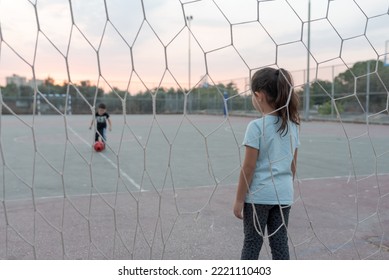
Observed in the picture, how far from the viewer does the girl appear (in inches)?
81.4

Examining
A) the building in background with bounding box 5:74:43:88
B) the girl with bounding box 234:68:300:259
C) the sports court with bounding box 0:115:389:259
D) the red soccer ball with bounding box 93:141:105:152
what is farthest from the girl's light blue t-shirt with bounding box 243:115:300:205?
the red soccer ball with bounding box 93:141:105:152

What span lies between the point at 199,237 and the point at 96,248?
843mm

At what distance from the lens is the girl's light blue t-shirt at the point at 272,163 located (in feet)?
6.78

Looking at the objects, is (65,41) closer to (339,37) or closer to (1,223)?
(339,37)

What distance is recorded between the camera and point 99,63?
2281 mm

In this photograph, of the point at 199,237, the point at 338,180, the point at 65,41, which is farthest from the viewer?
the point at 338,180

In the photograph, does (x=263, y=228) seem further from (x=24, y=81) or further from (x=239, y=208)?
(x=24, y=81)

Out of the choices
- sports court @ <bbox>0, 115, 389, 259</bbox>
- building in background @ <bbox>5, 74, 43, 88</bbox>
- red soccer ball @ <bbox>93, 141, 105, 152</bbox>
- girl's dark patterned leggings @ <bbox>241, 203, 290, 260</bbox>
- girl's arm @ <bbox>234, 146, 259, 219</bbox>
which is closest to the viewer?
girl's arm @ <bbox>234, 146, 259, 219</bbox>

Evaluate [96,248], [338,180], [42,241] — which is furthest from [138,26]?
[338,180]

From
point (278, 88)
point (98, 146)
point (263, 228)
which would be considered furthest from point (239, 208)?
point (98, 146)

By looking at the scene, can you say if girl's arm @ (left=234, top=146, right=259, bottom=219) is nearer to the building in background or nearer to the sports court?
the sports court

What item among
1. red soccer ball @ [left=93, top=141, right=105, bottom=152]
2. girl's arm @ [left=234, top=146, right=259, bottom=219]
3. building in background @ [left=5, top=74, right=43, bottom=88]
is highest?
building in background @ [left=5, top=74, right=43, bottom=88]

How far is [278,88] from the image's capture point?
207cm

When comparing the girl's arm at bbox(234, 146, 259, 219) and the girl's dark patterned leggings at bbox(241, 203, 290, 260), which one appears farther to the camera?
the girl's dark patterned leggings at bbox(241, 203, 290, 260)
